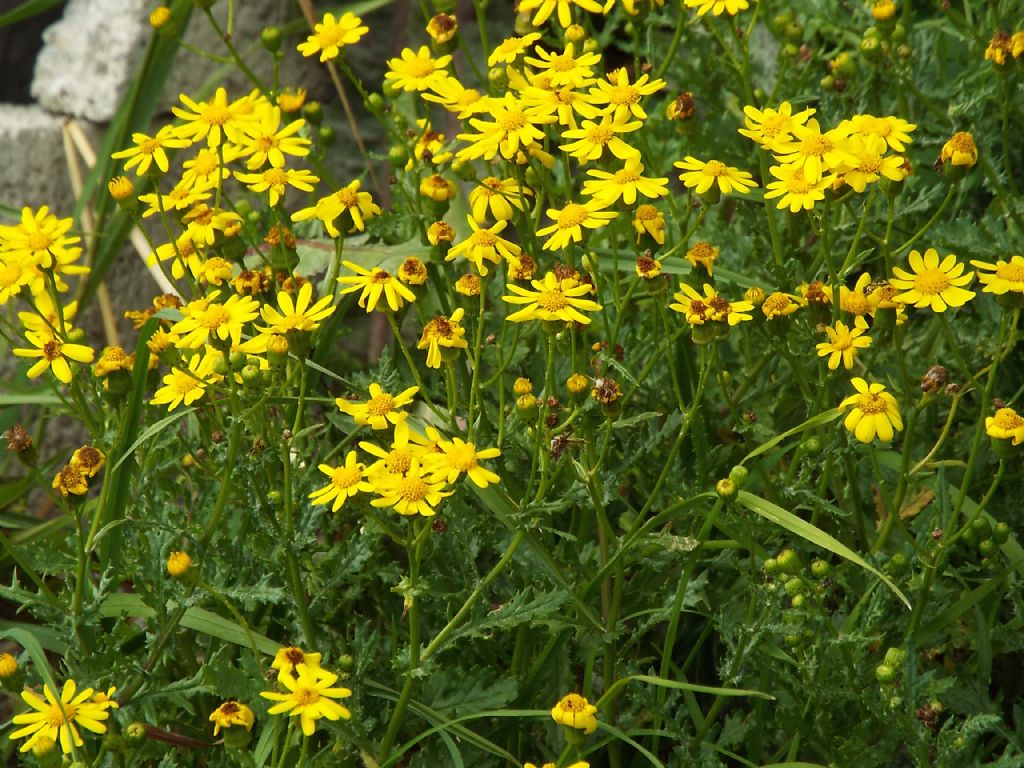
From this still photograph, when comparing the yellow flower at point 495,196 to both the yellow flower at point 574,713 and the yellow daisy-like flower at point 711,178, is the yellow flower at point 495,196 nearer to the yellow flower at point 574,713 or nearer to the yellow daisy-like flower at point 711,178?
the yellow daisy-like flower at point 711,178

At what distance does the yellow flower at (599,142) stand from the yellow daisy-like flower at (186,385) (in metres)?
0.62

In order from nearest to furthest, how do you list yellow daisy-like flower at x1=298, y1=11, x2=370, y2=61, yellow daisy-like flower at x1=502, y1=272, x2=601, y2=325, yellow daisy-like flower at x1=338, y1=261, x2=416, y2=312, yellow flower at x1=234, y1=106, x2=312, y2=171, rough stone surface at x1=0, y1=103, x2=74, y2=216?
1. yellow daisy-like flower at x1=502, y1=272, x2=601, y2=325
2. yellow daisy-like flower at x1=338, y1=261, x2=416, y2=312
3. yellow flower at x1=234, y1=106, x2=312, y2=171
4. yellow daisy-like flower at x1=298, y1=11, x2=370, y2=61
5. rough stone surface at x1=0, y1=103, x2=74, y2=216

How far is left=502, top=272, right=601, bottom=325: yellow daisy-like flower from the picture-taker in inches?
68.5

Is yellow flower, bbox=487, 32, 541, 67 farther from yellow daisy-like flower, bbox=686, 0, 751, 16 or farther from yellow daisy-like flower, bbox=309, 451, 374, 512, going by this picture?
yellow daisy-like flower, bbox=309, 451, 374, 512

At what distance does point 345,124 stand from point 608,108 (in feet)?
6.49

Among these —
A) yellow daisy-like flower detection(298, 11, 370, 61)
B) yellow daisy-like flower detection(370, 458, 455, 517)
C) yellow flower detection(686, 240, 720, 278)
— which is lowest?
yellow flower detection(686, 240, 720, 278)

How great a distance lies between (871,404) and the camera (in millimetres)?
1775

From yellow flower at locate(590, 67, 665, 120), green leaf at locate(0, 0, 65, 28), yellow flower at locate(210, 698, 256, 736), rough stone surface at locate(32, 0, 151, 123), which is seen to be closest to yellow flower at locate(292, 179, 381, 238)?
yellow flower at locate(590, 67, 665, 120)

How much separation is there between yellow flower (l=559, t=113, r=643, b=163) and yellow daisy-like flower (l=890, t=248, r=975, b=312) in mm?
435

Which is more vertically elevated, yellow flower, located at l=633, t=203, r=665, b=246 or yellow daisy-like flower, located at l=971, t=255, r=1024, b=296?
yellow flower, located at l=633, t=203, r=665, b=246

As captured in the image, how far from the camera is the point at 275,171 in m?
Result: 2.05

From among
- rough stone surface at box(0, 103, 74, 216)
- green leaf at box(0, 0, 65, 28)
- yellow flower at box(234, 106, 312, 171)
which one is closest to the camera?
yellow flower at box(234, 106, 312, 171)

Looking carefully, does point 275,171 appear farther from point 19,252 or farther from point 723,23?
point 723,23

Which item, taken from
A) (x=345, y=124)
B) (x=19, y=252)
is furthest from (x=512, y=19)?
(x=19, y=252)
